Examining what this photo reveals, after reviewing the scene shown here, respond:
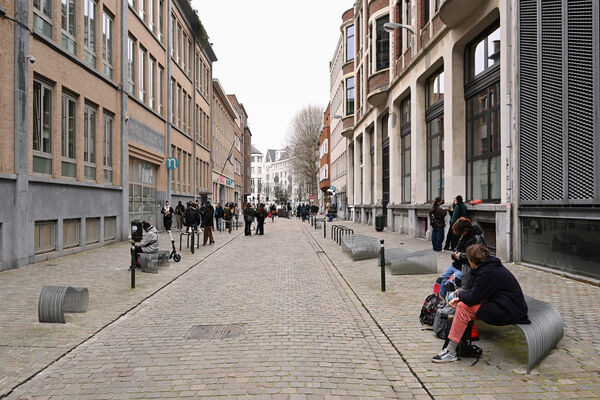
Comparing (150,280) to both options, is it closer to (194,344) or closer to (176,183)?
(194,344)

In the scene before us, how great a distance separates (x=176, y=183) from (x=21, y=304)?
78.0 feet

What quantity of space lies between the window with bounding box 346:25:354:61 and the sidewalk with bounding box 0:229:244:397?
97.9ft

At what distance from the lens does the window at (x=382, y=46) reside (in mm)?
26656

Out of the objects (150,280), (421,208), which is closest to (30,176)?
(150,280)

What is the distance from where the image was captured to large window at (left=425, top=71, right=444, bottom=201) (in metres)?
18.5

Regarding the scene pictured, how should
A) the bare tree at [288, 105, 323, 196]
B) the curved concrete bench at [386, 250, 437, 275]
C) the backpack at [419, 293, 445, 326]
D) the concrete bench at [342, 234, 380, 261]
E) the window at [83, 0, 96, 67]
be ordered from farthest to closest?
the bare tree at [288, 105, 323, 196] < the window at [83, 0, 96, 67] < the concrete bench at [342, 234, 380, 261] < the curved concrete bench at [386, 250, 437, 275] < the backpack at [419, 293, 445, 326]

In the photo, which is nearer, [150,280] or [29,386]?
[29,386]

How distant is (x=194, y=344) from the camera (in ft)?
18.1

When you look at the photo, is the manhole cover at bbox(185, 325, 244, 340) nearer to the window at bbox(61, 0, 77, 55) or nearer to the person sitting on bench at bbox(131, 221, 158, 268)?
the person sitting on bench at bbox(131, 221, 158, 268)

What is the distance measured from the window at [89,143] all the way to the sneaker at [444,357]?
1496 cm

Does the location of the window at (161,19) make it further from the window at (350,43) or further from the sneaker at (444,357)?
the sneaker at (444,357)

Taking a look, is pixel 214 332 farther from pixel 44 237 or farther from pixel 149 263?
pixel 44 237

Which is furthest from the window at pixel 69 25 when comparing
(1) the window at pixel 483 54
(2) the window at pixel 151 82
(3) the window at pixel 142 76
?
(1) the window at pixel 483 54

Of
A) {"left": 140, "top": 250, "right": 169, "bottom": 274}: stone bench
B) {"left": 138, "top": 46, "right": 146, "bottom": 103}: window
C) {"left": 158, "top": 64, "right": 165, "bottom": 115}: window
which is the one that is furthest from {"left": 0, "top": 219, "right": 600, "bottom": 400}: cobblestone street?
{"left": 158, "top": 64, "right": 165, "bottom": 115}: window
